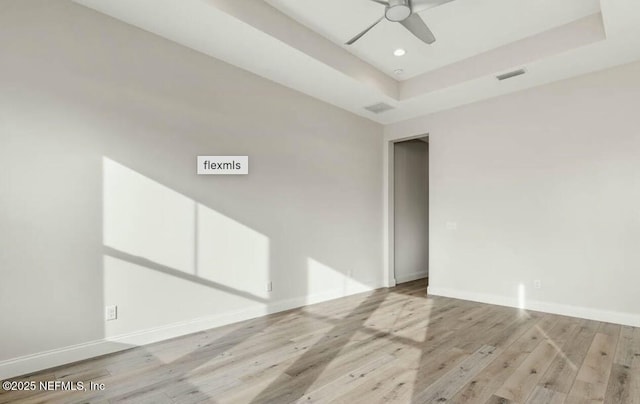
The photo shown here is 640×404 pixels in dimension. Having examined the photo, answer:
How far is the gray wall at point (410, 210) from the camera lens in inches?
243

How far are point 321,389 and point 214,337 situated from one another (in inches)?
58.4

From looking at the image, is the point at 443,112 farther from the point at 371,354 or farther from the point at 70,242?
the point at 70,242

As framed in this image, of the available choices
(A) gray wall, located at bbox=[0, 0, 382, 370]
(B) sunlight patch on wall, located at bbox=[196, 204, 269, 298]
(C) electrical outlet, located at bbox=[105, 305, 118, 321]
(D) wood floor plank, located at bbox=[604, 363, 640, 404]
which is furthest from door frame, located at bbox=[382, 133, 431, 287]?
(C) electrical outlet, located at bbox=[105, 305, 118, 321]

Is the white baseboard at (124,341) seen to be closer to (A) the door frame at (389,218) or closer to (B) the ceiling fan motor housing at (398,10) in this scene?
(A) the door frame at (389,218)

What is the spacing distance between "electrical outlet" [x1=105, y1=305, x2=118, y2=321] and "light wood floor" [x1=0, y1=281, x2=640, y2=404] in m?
0.32

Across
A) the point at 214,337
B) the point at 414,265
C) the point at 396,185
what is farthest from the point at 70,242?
the point at 414,265

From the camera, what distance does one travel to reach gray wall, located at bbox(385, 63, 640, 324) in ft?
12.3

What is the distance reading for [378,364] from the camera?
2.67 metres

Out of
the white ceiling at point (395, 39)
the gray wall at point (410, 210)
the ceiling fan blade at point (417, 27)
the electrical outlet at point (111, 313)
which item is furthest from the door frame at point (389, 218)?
the electrical outlet at point (111, 313)

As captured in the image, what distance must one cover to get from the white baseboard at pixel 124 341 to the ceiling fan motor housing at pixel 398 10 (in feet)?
11.2

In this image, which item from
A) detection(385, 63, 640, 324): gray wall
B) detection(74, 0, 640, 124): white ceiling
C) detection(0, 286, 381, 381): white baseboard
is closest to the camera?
detection(0, 286, 381, 381): white baseboard

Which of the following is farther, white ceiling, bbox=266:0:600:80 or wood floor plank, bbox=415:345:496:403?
white ceiling, bbox=266:0:600:80

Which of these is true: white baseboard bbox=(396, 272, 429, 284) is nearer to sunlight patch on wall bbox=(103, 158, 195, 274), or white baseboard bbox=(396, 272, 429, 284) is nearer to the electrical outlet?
sunlight patch on wall bbox=(103, 158, 195, 274)

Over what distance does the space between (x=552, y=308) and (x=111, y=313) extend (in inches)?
195
